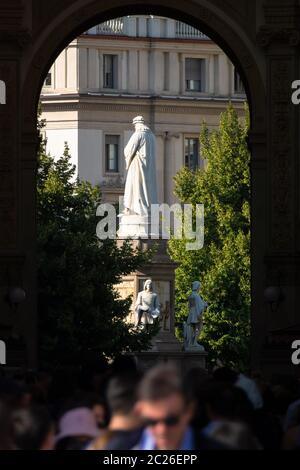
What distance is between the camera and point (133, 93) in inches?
3807

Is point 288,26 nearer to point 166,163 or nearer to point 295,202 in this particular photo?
point 295,202

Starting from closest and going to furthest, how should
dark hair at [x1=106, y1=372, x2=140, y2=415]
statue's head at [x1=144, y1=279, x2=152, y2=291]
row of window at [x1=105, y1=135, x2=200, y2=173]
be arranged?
1. dark hair at [x1=106, y1=372, x2=140, y2=415]
2. statue's head at [x1=144, y1=279, x2=152, y2=291]
3. row of window at [x1=105, y1=135, x2=200, y2=173]

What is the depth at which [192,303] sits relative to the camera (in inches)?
2559

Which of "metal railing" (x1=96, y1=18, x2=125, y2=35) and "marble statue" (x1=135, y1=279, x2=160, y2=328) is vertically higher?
"metal railing" (x1=96, y1=18, x2=125, y2=35)

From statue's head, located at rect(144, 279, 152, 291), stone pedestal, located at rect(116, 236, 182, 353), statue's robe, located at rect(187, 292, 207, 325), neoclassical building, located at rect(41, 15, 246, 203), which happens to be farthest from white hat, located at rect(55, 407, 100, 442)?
neoclassical building, located at rect(41, 15, 246, 203)

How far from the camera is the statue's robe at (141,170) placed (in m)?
66.2

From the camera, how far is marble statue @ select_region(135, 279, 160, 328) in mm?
59000

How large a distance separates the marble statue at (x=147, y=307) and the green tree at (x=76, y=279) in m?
1.84

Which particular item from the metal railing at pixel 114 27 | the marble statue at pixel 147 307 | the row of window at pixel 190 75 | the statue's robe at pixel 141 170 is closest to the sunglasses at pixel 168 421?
the marble statue at pixel 147 307

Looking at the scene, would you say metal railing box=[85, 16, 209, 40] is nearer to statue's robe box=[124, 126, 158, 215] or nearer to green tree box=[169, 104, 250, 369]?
green tree box=[169, 104, 250, 369]

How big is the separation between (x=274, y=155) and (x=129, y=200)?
30815 mm

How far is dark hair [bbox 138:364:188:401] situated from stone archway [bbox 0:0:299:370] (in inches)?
890

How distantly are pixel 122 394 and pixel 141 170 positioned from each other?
174 ft

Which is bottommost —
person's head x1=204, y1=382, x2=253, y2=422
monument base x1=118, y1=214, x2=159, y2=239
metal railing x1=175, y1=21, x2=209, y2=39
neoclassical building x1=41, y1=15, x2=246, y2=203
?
person's head x1=204, y1=382, x2=253, y2=422
